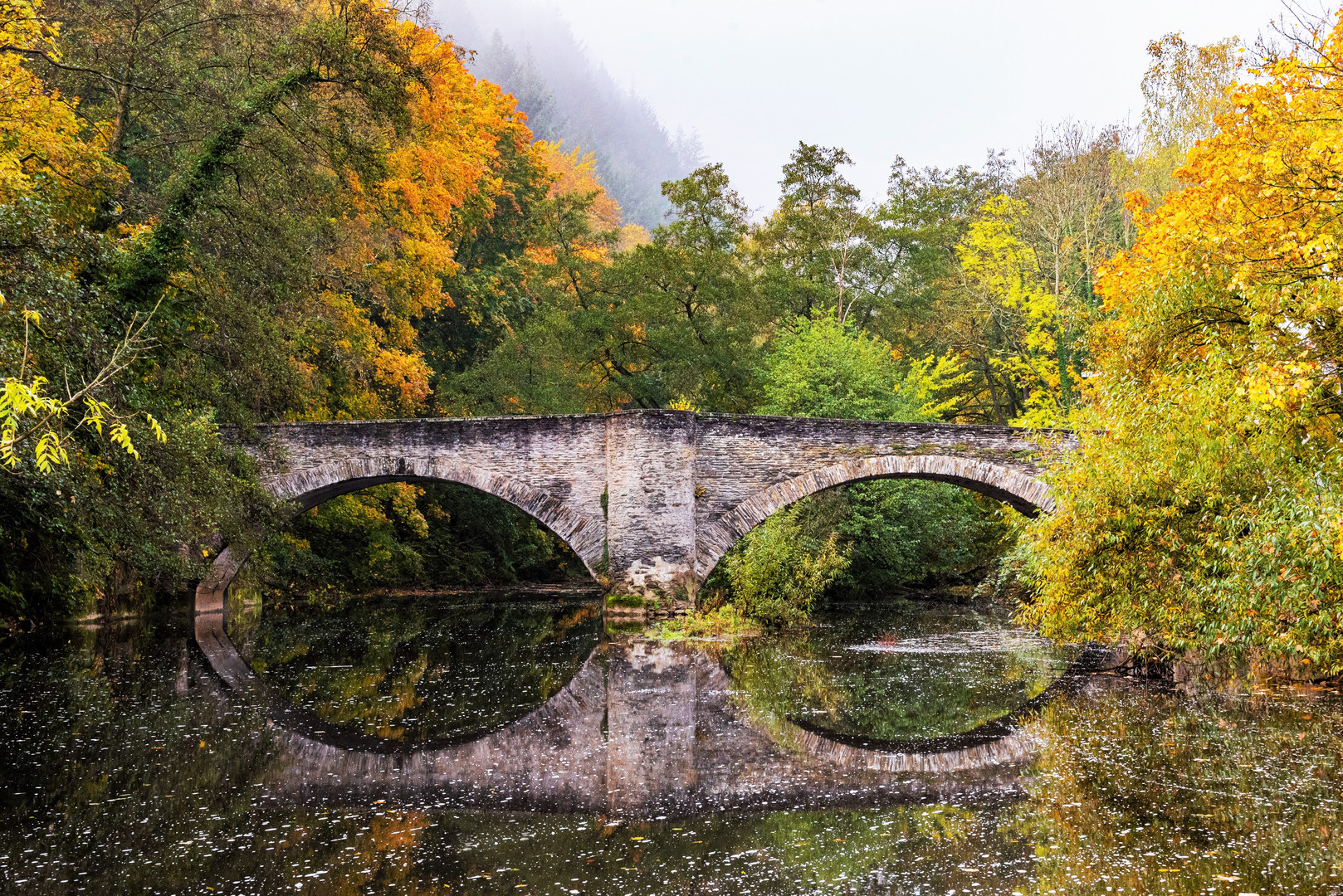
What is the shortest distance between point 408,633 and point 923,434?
861cm

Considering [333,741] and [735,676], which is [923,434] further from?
[333,741]

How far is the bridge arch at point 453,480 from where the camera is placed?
53.2ft

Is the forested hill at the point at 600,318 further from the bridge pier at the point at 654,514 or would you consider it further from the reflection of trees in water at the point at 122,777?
the reflection of trees in water at the point at 122,777

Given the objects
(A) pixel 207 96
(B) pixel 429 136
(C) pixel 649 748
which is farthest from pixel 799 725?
(B) pixel 429 136

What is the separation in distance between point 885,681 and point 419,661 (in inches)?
214

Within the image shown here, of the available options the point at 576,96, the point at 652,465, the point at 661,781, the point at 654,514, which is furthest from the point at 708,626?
the point at 576,96

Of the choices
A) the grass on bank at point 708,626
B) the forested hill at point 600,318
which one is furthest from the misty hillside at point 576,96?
the grass on bank at point 708,626

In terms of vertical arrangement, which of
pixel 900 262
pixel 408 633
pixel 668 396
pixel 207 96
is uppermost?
pixel 900 262

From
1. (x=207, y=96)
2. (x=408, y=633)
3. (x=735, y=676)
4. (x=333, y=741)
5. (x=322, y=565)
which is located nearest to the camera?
(x=333, y=741)

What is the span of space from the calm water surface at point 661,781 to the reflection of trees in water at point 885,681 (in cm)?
5

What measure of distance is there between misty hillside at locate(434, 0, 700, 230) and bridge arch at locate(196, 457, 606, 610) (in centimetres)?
4198

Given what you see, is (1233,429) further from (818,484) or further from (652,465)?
(652,465)

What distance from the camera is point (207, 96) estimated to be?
1202cm

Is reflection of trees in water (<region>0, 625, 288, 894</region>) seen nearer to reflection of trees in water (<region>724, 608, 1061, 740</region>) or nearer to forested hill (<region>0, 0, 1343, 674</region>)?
forested hill (<region>0, 0, 1343, 674</region>)
